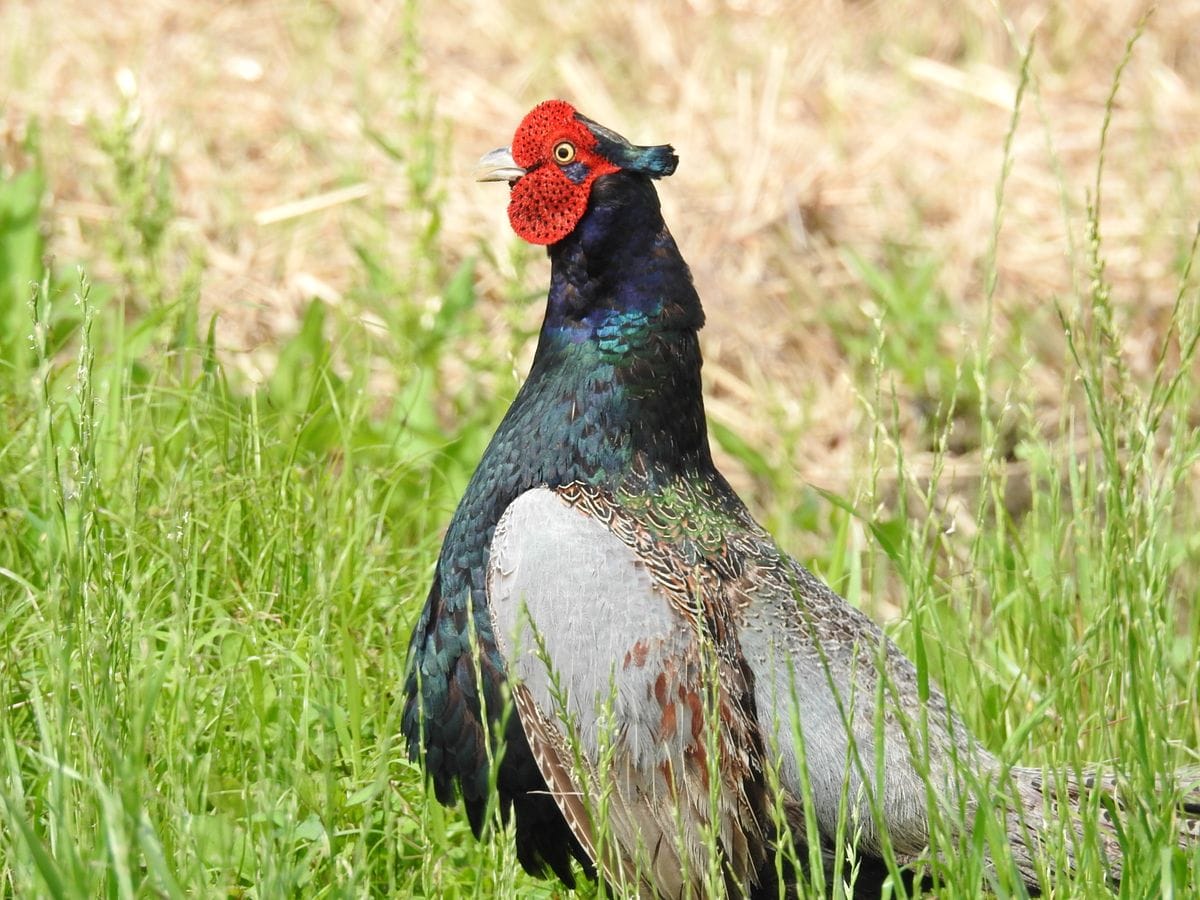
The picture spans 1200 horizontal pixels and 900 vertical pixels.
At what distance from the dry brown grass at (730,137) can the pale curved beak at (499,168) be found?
2410mm

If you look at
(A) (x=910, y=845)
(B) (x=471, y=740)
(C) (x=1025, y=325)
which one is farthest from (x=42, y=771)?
(C) (x=1025, y=325)

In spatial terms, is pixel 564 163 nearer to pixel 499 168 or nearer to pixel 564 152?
pixel 564 152

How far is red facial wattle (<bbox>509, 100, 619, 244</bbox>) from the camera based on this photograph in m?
3.03

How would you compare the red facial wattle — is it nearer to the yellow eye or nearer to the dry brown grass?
the yellow eye

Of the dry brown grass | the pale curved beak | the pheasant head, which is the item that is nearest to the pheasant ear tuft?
the pheasant head

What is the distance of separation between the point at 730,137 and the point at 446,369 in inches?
68.6

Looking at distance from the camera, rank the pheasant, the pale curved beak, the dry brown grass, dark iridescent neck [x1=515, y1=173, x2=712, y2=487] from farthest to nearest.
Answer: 1. the dry brown grass
2. the pale curved beak
3. dark iridescent neck [x1=515, y1=173, x2=712, y2=487]
4. the pheasant

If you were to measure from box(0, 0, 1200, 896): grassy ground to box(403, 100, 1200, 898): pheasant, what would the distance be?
0.17m

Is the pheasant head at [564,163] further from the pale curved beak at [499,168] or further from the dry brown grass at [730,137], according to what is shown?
the dry brown grass at [730,137]

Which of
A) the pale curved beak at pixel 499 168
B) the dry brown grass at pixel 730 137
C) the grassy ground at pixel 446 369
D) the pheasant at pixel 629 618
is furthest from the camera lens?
the dry brown grass at pixel 730 137

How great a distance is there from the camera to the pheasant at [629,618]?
279 cm

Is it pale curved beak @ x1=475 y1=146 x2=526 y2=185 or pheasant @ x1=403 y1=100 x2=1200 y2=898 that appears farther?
pale curved beak @ x1=475 y1=146 x2=526 y2=185

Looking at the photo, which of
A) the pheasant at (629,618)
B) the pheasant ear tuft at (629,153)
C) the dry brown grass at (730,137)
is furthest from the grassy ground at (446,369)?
the pheasant ear tuft at (629,153)

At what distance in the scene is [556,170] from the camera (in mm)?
3051
